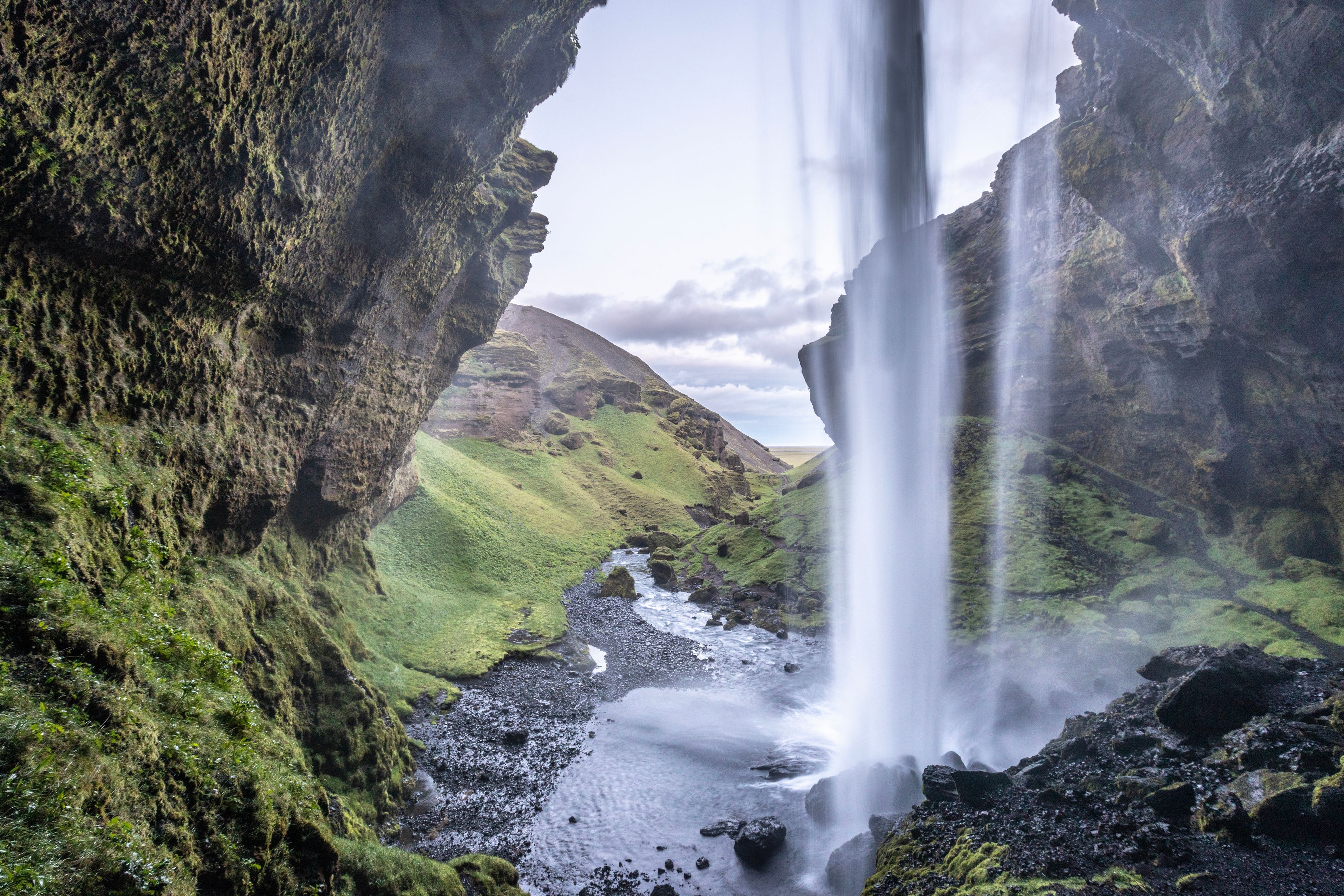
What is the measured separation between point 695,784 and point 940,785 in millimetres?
7675

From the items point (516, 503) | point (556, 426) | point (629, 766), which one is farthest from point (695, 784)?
point (556, 426)

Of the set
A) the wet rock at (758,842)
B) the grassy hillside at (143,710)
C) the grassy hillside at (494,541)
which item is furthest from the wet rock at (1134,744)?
the grassy hillside at (494,541)

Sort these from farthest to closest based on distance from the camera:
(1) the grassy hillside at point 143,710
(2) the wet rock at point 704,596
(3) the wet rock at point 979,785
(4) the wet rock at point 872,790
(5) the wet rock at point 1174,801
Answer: (2) the wet rock at point 704,596 → (4) the wet rock at point 872,790 → (3) the wet rock at point 979,785 → (5) the wet rock at point 1174,801 → (1) the grassy hillside at point 143,710

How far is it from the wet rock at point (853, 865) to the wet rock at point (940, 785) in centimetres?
196

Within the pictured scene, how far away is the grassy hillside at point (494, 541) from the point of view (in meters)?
25.5

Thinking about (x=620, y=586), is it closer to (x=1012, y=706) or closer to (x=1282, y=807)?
(x=1012, y=706)

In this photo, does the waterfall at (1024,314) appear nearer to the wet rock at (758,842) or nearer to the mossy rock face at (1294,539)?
the mossy rock face at (1294,539)

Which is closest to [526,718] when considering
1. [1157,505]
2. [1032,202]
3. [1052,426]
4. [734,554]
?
[734,554]

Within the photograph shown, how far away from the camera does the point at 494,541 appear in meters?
43.2

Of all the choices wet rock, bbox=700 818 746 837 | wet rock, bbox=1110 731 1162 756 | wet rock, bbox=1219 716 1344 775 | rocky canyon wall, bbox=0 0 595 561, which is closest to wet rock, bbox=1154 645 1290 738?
wet rock, bbox=1219 716 1344 775

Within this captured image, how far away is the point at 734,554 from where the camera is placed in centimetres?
4906

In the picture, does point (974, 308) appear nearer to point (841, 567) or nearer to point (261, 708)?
point (841, 567)

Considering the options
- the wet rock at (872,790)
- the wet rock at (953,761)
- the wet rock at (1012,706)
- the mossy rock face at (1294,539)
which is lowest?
the wet rock at (872,790)

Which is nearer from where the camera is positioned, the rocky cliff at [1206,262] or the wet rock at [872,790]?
the wet rock at [872,790]
